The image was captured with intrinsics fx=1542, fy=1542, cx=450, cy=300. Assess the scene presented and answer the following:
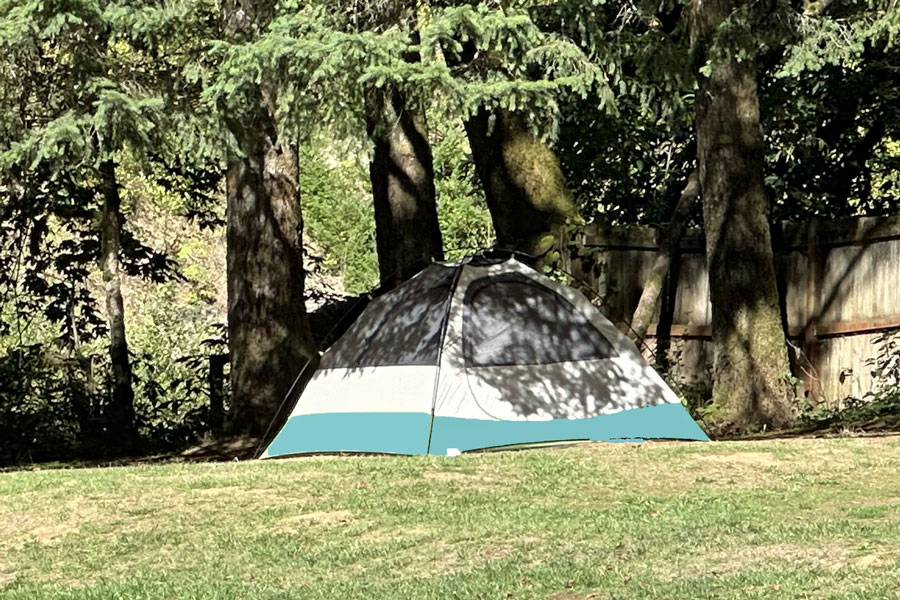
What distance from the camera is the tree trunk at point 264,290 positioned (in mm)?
15648

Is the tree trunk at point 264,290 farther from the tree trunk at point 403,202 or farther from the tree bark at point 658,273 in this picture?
the tree bark at point 658,273

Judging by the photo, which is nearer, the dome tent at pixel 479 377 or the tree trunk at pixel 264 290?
the dome tent at pixel 479 377

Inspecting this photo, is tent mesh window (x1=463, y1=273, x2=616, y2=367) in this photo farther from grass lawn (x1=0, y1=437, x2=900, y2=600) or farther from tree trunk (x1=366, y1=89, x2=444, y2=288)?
tree trunk (x1=366, y1=89, x2=444, y2=288)

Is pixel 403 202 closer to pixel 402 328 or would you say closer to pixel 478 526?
pixel 402 328

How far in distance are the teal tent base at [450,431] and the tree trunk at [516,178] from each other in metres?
4.27

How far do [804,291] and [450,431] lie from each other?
4.95 m

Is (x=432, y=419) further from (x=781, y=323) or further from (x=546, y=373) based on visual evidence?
(x=781, y=323)

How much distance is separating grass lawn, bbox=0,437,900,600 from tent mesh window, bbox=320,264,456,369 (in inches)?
66.1

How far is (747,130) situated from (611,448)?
4211 millimetres

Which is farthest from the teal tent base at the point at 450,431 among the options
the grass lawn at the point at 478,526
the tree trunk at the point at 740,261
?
the tree trunk at the point at 740,261

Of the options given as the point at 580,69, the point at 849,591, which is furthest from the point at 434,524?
the point at 580,69

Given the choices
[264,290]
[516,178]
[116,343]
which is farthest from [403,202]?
[116,343]

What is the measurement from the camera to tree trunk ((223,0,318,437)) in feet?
51.3

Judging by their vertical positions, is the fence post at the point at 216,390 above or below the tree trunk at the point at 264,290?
below
